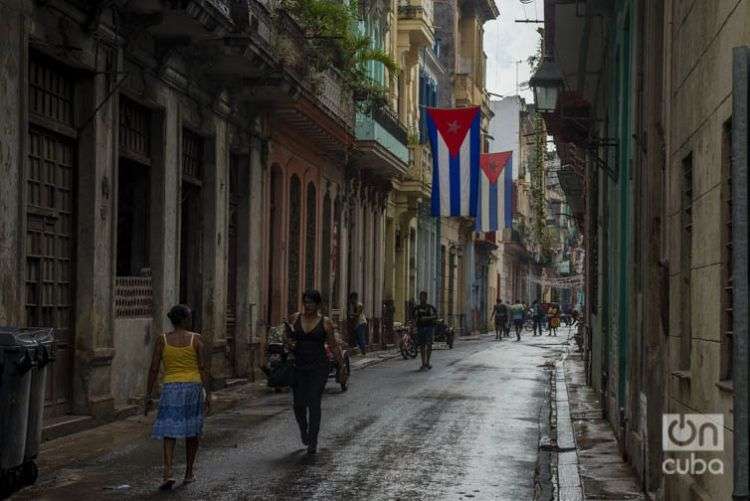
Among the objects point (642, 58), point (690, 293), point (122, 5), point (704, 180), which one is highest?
point (122, 5)

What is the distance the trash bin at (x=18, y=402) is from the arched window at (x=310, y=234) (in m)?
19.9

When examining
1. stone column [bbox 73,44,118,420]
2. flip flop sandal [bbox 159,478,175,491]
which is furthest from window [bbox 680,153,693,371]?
stone column [bbox 73,44,118,420]

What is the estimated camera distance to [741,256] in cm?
386

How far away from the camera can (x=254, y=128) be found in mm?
23797

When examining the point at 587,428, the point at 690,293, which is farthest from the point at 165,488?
the point at 587,428

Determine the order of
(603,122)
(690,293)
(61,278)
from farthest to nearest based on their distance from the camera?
(603,122) < (61,278) < (690,293)

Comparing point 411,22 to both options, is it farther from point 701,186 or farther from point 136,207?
point 701,186

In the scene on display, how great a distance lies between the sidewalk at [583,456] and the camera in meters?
10.7

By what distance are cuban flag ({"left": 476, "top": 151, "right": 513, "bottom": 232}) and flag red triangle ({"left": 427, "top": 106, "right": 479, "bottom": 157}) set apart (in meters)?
8.71

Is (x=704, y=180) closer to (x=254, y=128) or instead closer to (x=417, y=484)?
(x=417, y=484)

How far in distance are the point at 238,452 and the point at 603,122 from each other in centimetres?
850

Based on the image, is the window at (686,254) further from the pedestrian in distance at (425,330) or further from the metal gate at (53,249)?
the pedestrian in distance at (425,330)

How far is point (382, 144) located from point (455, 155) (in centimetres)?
447

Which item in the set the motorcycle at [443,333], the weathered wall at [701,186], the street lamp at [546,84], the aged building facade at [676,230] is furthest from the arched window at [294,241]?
the weathered wall at [701,186]
